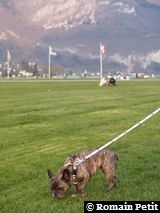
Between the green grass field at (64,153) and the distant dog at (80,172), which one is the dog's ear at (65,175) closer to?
the distant dog at (80,172)

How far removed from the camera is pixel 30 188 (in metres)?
10.4

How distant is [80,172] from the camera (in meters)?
8.67

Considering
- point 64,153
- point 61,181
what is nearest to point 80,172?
point 61,181

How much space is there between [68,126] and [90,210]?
43.0 feet

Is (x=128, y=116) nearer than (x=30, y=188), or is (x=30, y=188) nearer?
(x=30, y=188)

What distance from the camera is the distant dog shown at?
8617mm

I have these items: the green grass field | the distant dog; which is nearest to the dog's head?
the distant dog

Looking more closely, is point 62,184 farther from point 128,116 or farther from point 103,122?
point 128,116

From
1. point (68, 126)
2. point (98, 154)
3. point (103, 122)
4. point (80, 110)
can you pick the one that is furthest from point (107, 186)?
point (80, 110)

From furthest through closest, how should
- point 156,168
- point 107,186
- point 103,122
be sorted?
point 103,122
point 156,168
point 107,186

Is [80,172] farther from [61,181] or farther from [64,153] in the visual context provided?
[64,153]

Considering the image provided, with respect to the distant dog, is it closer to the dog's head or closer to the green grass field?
the dog's head

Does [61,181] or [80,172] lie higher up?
[80,172]

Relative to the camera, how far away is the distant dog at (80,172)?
339 inches
